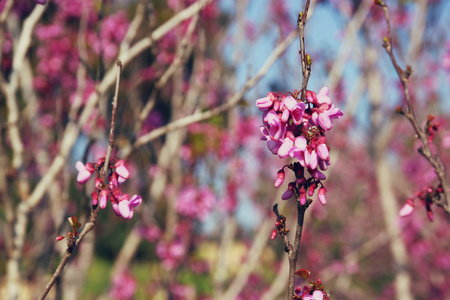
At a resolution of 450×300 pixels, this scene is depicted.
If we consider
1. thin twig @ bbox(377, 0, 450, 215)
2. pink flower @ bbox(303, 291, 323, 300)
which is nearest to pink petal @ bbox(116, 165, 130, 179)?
pink flower @ bbox(303, 291, 323, 300)

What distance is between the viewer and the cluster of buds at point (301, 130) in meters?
1.28

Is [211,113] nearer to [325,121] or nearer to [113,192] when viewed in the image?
[113,192]

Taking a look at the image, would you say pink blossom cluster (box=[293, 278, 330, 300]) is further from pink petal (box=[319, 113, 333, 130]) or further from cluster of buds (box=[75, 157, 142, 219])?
cluster of buds (box=[75, 157, 142, 219])

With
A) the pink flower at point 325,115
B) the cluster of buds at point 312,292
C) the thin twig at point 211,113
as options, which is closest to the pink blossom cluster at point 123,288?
the thin twig at point 211,113

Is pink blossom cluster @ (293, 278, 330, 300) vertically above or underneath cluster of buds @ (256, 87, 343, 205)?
underneath

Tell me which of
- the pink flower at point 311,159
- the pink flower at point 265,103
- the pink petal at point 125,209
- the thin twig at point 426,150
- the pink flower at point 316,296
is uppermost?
the thin twig at point 426,150

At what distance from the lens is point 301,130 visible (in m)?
1.34

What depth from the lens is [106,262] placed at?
13633 mm

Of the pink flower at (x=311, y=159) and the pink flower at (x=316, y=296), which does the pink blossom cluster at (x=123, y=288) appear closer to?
the pink flower at (x=316, y=296)

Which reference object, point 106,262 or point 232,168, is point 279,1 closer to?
point 232,168

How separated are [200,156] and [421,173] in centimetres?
405

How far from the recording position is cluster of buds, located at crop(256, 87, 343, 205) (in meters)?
1.28

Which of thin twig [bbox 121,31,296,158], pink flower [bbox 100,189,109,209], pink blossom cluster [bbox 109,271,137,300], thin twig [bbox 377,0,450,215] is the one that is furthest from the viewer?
pink blossom cluster [bbox 109,271,137,300]

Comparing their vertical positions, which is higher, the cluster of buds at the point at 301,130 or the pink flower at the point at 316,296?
the cluster of buds at the point at 301,130
